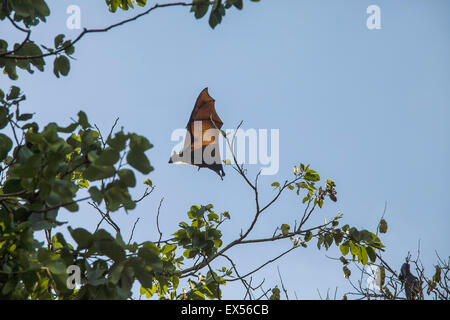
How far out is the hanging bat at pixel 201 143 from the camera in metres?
3.79

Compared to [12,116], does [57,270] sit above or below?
below

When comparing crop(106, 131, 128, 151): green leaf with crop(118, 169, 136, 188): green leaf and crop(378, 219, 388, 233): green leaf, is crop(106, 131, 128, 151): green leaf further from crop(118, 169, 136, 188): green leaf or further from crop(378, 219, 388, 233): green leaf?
crop(378, 219, 388, 233): green leaf

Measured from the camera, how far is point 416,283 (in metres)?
2.79

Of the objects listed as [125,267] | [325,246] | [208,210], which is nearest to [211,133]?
[208,210]

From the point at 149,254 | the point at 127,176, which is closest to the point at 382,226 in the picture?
the point at 149,254

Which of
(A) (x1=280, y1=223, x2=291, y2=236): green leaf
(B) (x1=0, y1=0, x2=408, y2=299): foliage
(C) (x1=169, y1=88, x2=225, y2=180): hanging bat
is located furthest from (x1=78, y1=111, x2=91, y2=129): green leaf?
(A) (x1=280, y1=223, x2=291, y2=236): green leaf

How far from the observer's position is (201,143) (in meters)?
3.92

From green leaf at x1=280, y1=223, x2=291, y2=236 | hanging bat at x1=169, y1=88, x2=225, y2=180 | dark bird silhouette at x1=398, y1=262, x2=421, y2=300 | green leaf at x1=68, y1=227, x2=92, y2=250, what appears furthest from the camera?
hanging bat at x1=169, y1=88, x2=225, y2=180

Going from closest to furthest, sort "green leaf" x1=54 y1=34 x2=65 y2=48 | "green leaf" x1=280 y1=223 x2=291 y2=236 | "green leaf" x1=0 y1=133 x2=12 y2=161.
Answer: "green leaf" x1=0 y1=133 x2=12 y2=161
"green leaf" x1=54 y1=34 x2=65 y2=48
"green leaf" x1=280 y1=223 x2=291 y2=236

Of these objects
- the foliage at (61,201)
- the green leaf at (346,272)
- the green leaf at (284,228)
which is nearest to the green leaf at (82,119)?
the foliage at (61,201)

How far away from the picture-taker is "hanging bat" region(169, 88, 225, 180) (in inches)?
149

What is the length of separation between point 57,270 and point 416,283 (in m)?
2.26

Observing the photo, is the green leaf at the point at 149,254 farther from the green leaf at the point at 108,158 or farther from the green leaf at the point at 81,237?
the green leaf at the point at 108,158
